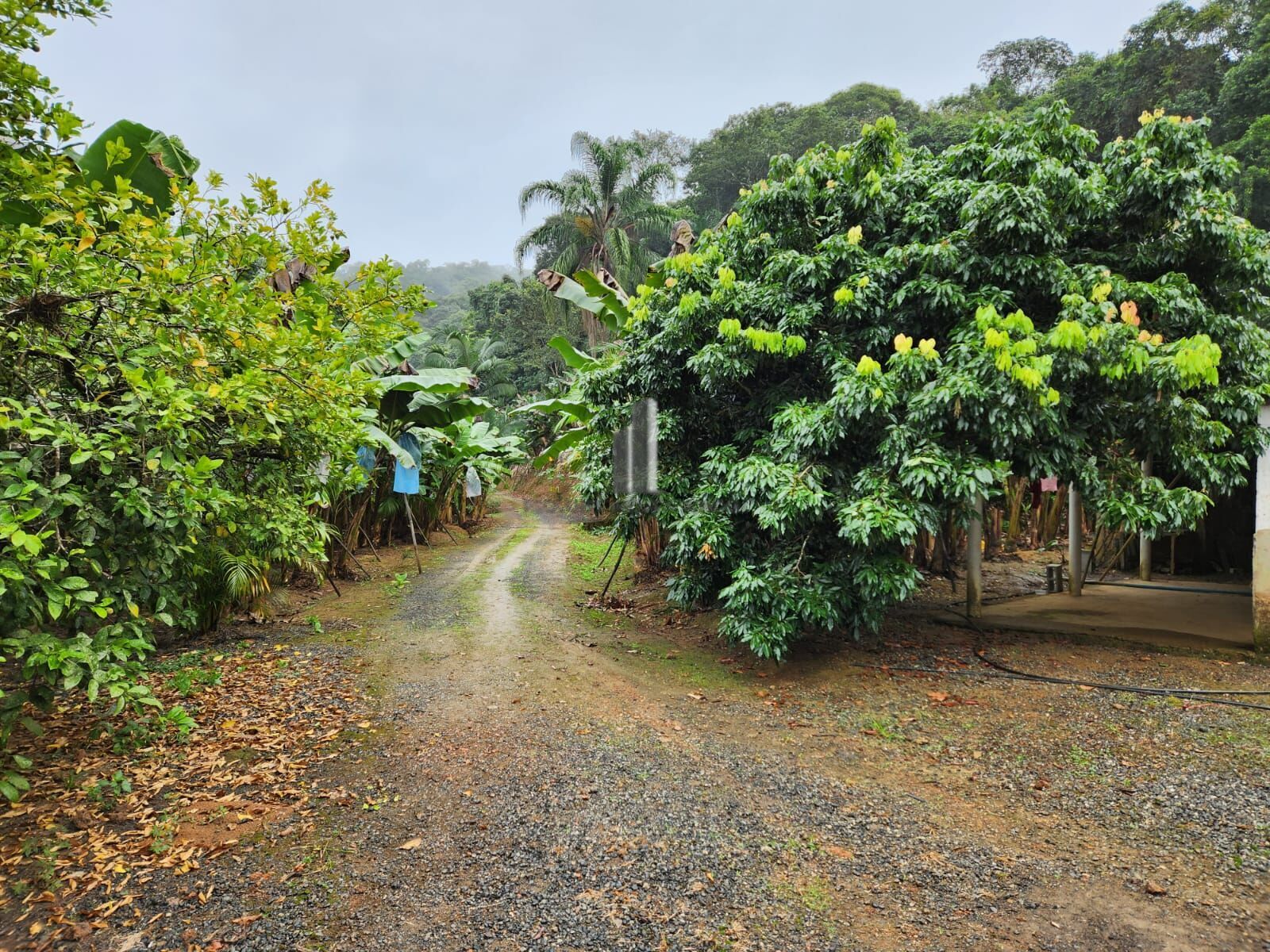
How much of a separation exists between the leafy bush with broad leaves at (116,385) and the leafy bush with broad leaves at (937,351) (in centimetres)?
321

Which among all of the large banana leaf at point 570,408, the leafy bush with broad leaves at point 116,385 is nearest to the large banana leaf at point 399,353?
the large banana leaf at point 570,408

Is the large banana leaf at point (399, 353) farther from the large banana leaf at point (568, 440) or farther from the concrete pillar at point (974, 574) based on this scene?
the concrete pillar at point (974, 574)

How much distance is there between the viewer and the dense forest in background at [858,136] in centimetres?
1802

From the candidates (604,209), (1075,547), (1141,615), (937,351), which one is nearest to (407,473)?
(937,351)

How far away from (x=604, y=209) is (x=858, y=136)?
953 centimetres

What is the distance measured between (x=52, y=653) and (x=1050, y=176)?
22.1ft

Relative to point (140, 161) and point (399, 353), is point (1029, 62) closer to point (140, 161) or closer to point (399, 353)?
point (399, 353)

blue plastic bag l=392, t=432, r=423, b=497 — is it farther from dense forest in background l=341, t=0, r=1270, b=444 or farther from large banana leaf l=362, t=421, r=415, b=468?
dense forest in background l=341, t=0, r=1270, b=444

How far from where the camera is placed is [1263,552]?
19.0 ft

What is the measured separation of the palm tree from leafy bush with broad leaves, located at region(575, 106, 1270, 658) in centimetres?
1733

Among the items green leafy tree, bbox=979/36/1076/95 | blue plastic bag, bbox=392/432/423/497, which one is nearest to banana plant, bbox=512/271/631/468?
blue plastic bag, bbox=392/432/423/497

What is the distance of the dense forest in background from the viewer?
1802 cm

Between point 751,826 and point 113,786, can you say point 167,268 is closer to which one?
point 113,786

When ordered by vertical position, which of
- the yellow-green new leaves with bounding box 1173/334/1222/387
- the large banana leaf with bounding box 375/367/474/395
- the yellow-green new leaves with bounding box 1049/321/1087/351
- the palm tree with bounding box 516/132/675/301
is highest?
the palm tree with bounding box 516/132/675/301
